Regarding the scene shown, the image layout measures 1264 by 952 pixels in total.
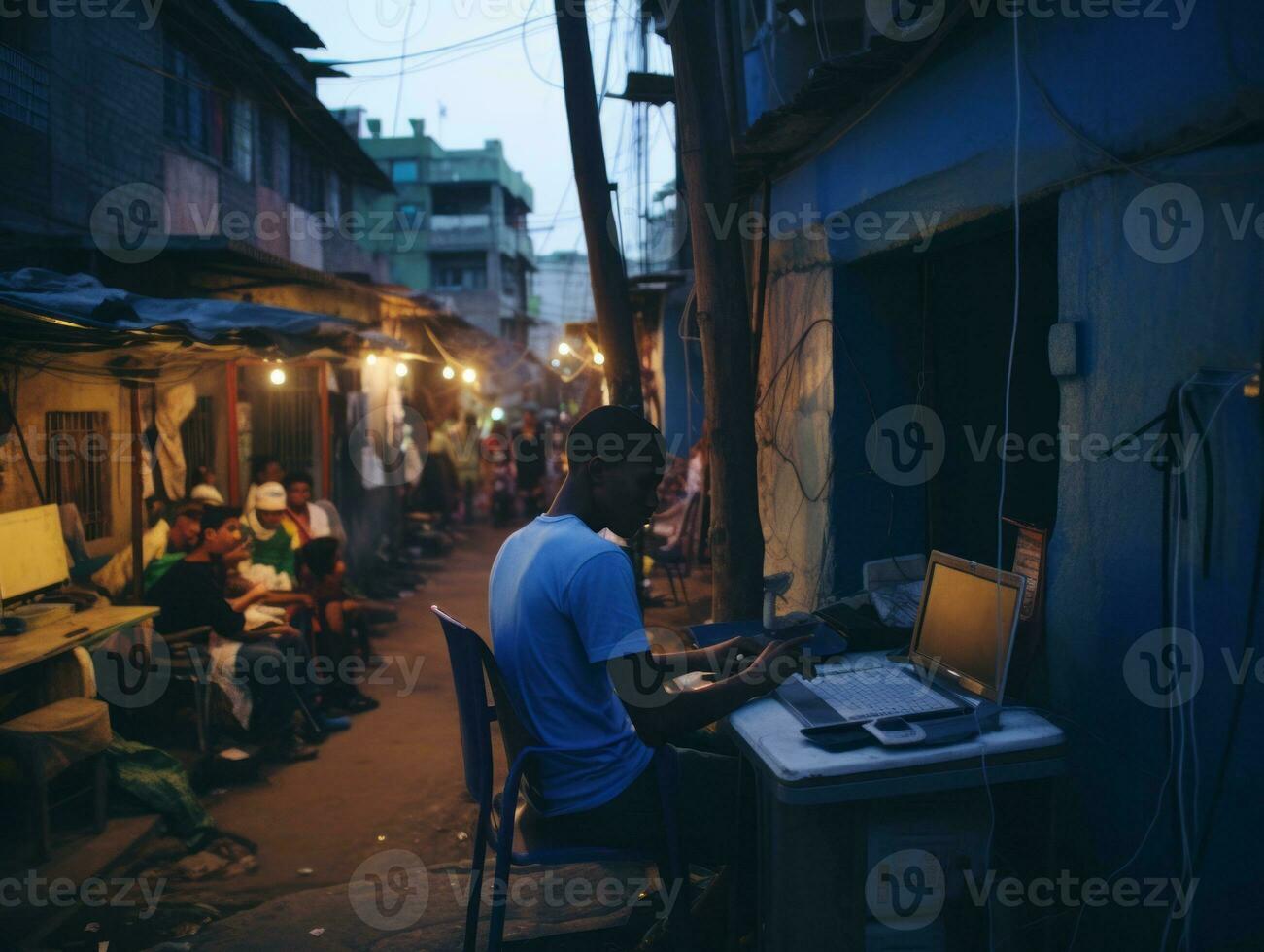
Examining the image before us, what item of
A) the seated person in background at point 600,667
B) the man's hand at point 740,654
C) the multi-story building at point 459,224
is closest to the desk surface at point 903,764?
the seated person in background at point 600,667

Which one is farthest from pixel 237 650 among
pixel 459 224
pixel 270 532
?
pixel 459 224

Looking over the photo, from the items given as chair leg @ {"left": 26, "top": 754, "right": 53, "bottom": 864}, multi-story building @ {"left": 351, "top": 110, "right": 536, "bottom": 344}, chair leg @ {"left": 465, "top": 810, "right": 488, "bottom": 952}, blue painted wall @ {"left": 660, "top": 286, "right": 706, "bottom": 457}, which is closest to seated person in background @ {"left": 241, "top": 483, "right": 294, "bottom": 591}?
chair leg @ {"left": 26, "top": 754, "right": 53, "bottom": 864}

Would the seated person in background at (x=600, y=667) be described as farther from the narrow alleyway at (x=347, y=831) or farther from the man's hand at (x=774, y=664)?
the narrow alleyway at (x=347, y=831)

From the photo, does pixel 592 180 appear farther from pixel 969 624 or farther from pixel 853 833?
pixel 853 833

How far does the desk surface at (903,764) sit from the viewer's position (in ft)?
8.06

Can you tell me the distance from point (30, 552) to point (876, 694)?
521cm

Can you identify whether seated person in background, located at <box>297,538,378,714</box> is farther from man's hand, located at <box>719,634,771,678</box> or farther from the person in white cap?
man's hand, located at <box>719,634,771,678</box>

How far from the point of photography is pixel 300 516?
28.6 feet

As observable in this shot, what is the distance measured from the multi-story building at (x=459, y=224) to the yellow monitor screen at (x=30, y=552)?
107 feet

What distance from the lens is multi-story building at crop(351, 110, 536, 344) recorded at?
125 ft

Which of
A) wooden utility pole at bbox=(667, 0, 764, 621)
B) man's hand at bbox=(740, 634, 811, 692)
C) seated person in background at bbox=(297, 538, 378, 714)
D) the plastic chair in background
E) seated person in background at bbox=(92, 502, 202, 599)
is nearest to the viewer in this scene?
man's hand at bbox=(740, 634, 811, 692)

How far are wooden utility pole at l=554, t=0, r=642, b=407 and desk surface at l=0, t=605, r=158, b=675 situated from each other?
11.2ft

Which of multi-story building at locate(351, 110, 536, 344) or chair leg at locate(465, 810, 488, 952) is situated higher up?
multi-story building at locate(351, 110, 536, 344)

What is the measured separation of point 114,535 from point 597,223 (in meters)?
5.13
